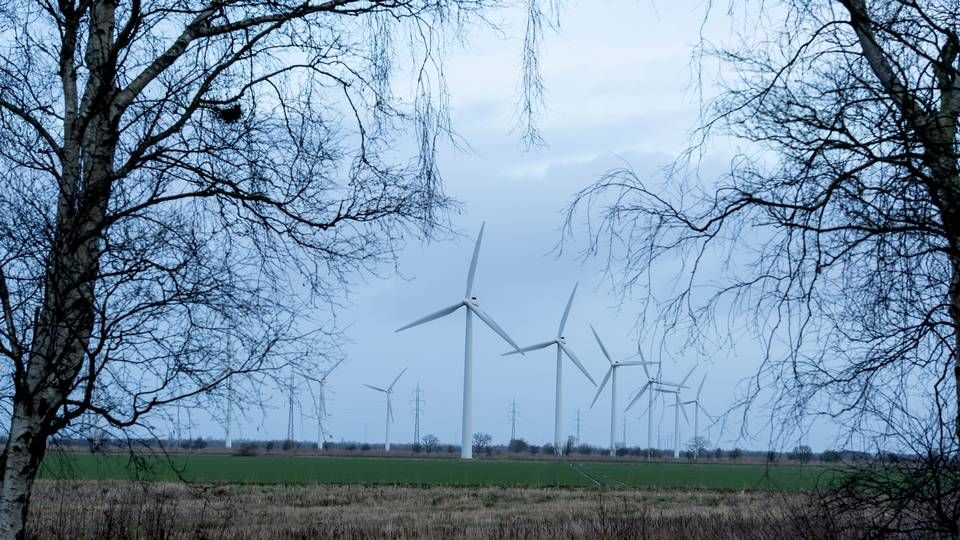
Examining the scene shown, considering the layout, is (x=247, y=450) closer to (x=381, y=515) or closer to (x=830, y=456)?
(x=381, y=515)

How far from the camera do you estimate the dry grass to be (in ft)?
36.7

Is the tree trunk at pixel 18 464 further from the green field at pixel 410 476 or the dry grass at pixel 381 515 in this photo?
the dry grass at pixel 381 515

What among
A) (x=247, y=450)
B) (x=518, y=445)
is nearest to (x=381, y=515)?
(x=247, y=450)

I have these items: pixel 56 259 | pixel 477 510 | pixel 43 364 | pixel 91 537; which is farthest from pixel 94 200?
pixel 477 510

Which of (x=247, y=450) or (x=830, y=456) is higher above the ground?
(x=830, y=456)

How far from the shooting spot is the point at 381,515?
78.8 feet

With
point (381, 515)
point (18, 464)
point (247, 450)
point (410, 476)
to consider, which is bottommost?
point (247, 450)

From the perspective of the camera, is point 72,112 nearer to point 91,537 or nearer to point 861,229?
point 91,537

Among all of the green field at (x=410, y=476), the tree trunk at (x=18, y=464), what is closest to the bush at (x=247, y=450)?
the green field at (x=410, y=476)

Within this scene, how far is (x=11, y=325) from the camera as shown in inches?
264

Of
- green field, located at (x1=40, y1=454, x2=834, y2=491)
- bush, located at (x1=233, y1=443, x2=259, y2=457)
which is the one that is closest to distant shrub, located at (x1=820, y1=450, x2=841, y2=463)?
green field, located at (x1=40, y1=454, x2=834, y2=491)

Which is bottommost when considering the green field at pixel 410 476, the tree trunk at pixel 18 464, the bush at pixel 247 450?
the bush at pixel 247 450

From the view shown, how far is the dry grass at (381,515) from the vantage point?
11.2 meters

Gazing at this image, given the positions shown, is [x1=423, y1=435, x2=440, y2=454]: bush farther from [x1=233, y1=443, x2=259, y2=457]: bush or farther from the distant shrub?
the distant shrub
